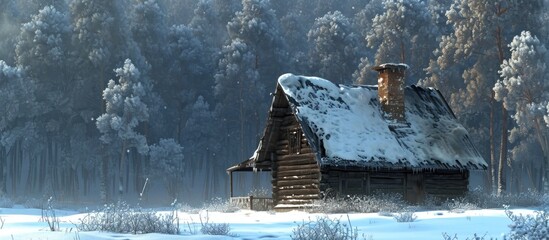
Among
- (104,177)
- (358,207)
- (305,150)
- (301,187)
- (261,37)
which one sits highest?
(261,37)

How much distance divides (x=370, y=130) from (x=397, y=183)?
226cm

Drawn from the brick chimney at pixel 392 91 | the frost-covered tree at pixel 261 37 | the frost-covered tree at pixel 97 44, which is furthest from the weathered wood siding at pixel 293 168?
the frost-covered tree at pixel 261 37

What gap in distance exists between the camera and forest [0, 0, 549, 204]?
49906 millimetres

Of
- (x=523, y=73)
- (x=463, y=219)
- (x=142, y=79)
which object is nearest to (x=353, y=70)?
(x=142, y=79)

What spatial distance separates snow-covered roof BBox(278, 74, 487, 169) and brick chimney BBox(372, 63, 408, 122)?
1.17 ft

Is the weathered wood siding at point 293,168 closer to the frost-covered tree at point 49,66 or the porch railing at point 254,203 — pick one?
the porch railing at point 254,203

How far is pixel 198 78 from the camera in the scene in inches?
2773

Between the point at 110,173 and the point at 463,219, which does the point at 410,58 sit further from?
the point at 463,219

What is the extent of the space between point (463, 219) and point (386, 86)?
1472 centimetres

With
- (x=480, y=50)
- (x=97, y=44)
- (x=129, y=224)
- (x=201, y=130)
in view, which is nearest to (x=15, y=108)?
(x=97, y=44)

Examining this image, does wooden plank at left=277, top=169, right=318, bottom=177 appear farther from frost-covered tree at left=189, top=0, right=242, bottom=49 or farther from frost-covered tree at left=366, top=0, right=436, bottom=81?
frost-covered tree at left=189, top=0, right=242, bottom=49

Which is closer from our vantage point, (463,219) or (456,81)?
(463,219)

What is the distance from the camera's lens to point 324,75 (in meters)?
68.0

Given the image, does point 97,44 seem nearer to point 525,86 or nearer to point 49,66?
point 49,66
